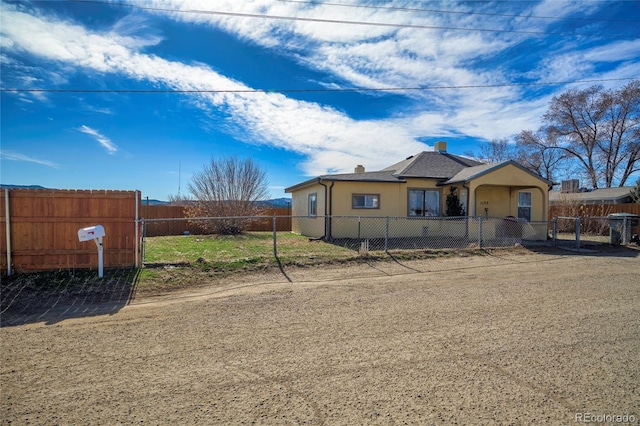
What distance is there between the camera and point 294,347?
385 cm

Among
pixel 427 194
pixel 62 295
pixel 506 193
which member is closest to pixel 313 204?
pixel 427 194

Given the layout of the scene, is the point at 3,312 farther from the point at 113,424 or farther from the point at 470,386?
the point at 470,386

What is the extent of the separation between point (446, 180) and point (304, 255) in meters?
8.93

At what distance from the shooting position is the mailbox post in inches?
268

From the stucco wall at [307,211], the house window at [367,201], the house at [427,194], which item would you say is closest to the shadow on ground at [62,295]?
the stucco wall at [307,211]

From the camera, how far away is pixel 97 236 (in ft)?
22.9

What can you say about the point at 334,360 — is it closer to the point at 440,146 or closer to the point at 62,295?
the point at 62,295

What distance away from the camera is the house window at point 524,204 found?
53.5 feet

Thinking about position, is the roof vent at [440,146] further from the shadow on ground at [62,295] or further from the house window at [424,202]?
the shadow on ground at [62,295]

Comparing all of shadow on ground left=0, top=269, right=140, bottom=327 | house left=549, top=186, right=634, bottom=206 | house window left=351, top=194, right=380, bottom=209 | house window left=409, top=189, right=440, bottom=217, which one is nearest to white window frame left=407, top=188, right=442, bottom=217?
house window left=409, top=189, right=440, bottom=217

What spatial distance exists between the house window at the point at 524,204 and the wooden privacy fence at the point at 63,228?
16.0 metres

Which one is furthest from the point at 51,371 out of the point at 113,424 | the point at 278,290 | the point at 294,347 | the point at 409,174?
the point at 409,174

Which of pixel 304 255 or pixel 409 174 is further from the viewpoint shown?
pixel 409 174

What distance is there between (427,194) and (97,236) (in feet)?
42.7
